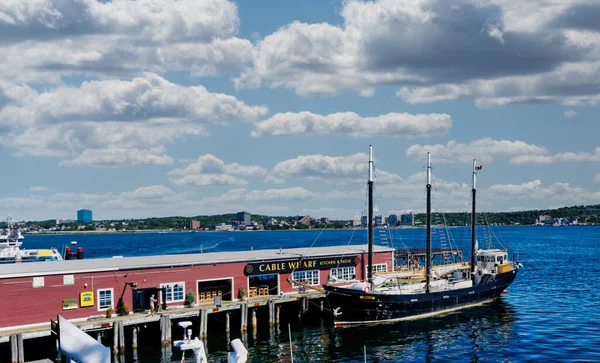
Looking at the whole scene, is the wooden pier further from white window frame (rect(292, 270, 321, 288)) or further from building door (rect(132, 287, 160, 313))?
building door (rect(132, 287, 160, 313))

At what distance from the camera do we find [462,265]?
8088cm

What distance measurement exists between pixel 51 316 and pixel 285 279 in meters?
21.4

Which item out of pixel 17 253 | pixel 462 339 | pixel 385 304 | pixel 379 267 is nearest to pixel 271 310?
pixel 385 304

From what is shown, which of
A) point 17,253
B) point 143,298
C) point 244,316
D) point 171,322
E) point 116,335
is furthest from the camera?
point 17,253

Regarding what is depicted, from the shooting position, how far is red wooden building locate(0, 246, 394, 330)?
145 ft

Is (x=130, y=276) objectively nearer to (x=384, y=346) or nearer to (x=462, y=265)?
(x=384, y=346)

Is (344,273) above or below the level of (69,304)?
above

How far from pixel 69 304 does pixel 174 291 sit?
28.1 ft

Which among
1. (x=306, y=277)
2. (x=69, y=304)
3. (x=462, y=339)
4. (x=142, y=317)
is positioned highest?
(x=306, y=277)

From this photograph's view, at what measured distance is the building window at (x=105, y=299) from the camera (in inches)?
1864

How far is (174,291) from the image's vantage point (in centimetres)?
5116

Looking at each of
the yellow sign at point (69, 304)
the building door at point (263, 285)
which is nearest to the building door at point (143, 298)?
the yellow sign at point (69, 304)

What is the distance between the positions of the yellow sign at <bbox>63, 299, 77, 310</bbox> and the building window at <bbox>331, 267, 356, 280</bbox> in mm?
25736

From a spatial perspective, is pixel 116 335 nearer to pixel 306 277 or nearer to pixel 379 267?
pixel 306 277
